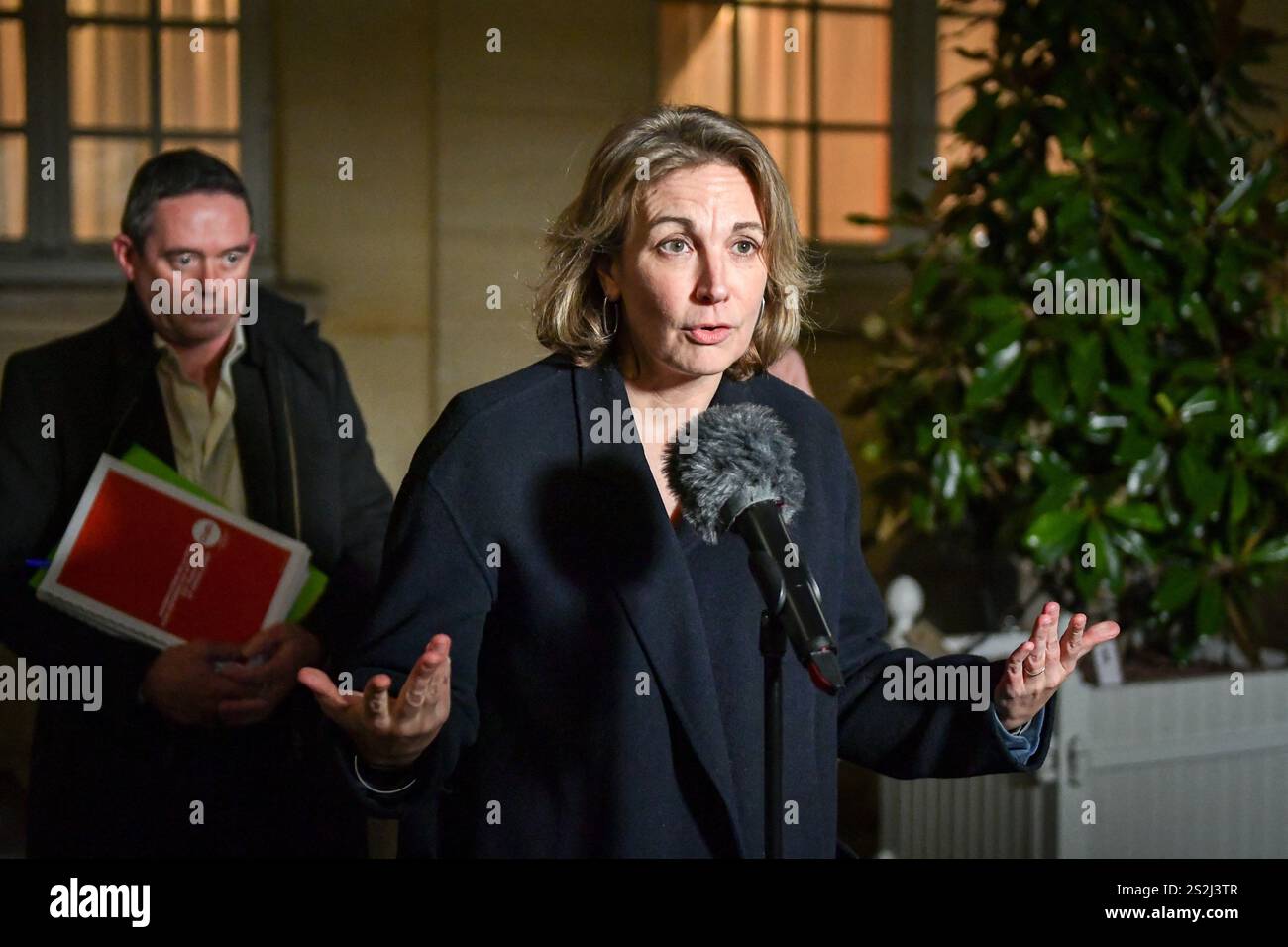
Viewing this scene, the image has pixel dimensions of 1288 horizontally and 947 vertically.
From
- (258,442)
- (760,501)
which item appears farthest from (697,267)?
(258,442)

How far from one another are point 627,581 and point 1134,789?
1.56m

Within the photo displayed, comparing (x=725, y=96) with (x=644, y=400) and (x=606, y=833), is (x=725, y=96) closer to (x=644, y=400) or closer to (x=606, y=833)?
(x=644, y=400)

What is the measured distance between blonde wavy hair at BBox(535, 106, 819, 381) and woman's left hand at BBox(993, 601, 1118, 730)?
0.37m

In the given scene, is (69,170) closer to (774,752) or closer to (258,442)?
(258,442)

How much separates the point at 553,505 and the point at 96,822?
100 cm

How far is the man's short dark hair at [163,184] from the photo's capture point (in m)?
1.80

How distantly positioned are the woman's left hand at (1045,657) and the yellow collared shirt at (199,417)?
112 cm

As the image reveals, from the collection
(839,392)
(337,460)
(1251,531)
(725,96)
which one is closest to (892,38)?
(725,96)

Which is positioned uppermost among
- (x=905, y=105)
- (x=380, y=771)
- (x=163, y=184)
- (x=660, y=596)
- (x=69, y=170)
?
(x=905, y=105)

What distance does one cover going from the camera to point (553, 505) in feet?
3.92

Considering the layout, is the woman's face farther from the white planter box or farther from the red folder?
the white planter box

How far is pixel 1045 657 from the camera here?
1.12m

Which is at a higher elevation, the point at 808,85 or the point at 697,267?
the point at 808,85

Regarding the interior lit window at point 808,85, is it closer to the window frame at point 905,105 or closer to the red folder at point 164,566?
the window frame at point 905,105
